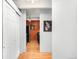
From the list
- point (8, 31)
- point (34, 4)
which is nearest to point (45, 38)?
point (34, 4)

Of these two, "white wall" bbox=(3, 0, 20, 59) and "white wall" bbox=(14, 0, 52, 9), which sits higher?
"white wall" bbox=(14, 0, 52, 9)

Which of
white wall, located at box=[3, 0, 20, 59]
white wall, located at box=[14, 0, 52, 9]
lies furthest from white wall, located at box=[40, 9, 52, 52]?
white wall, located at box=[3, 0, 20, 59]

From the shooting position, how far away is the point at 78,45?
620 millimetres

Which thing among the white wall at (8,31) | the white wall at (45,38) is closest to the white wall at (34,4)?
the white wall at (45,38)

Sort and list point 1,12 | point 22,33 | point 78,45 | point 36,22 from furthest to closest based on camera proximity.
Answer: point 36,22
point 22,33
point 1,12
point 78,45

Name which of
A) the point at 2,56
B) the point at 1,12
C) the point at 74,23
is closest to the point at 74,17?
the point at 74,23

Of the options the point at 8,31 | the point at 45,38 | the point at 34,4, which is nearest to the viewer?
the point at 8,31

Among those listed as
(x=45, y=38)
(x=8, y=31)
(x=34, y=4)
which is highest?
(x=34, y=4)

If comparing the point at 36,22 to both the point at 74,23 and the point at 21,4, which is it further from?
the point at 74,23

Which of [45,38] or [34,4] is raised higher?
[34,4]

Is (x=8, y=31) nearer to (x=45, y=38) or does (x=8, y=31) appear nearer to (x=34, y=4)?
(x=34, y=4)

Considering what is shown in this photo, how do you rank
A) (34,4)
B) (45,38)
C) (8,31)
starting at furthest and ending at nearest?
(45,38) → (34,4) → (8,31)

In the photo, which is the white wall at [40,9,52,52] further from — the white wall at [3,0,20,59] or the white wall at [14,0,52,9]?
the white wall at [3,0,20,59]

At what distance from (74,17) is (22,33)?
6.80 m
